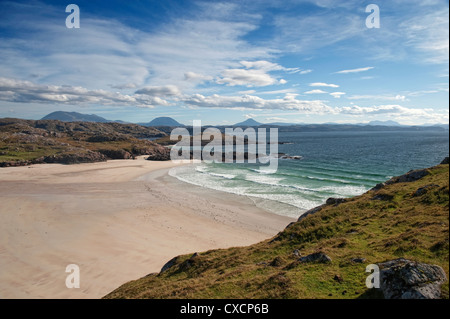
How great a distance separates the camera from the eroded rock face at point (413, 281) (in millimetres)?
7379

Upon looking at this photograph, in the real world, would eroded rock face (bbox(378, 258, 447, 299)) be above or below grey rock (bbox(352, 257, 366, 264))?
above

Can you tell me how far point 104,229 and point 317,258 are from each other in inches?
943

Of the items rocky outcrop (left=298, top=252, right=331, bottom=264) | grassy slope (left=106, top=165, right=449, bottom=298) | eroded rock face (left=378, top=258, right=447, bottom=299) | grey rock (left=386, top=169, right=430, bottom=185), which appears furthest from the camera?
grey rock (left=386, top=169, right=430, bottom=185)

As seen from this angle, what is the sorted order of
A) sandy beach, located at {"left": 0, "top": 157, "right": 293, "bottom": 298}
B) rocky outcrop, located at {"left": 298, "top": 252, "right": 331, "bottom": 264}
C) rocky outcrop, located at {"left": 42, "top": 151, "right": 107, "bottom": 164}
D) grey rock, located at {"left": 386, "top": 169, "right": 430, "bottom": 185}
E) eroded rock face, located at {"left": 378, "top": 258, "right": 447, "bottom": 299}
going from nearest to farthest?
eroded rock face, located at {"left": 378, "top": 258, "right": 447, "bottom": 299} → rocky outcrop, located at {"left": 298, "top": 252, "right": 331, "bottom": 264} → sandy beach, located at {"left": 0, "top": 157, "right": 293, "bottom": 298} → grey rock, located at {"left": 386, "top": 169, "right": 430, "bottom": 185} → rocky outcrop, located at {"left": 42, "top": 151, "right": 107, "bottom": 164}

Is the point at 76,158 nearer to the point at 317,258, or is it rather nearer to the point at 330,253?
the point at 317,258

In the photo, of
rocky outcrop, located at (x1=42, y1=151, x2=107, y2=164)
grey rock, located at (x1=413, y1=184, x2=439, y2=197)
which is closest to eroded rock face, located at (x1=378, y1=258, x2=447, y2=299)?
grey rock, located at (x1=413, y1=184, x2=439, y2=197)

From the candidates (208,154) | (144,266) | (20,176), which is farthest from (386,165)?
(20,176)

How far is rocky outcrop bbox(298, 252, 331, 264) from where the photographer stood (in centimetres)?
1134

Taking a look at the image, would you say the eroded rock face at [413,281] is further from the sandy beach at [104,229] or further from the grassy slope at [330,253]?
the sandy beach at [104,229]

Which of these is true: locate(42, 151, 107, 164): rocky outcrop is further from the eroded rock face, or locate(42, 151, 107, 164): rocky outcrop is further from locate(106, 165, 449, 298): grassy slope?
the eroded rock face

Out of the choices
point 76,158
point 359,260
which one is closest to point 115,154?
point 76,158

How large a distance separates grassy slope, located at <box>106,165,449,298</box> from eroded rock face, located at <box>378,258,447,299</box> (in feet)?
1.09

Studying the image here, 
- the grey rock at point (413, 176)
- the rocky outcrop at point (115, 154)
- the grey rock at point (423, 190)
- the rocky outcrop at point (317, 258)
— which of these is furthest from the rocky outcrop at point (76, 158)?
the grey rock at point (423, 190)

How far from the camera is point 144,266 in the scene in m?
20.0
